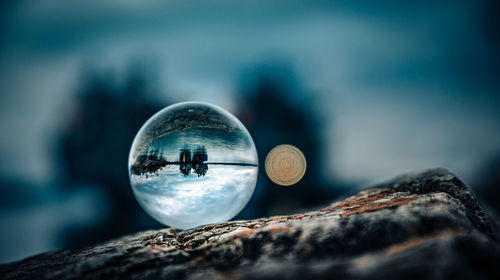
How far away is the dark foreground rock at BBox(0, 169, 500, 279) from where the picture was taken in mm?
1065

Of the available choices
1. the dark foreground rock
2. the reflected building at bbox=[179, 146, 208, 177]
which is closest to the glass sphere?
the reflected building at bbox=[179, 146, 208, 177]

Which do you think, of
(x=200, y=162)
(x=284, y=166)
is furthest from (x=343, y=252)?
(x=284, y=166)

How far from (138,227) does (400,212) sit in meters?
12.9

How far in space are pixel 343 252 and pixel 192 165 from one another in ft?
5.09

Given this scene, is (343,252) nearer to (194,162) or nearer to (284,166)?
(194,162)

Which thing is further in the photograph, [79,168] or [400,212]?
[79,168]

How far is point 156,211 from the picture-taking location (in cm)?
292

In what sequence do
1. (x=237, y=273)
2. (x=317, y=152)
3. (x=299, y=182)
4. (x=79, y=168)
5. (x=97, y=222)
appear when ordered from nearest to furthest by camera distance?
1. (x=237, y=273)
2. (x=97, y=222)
3. (x=79, y=168)
4. (x=299, y=182)
5. (x=317, y=152)

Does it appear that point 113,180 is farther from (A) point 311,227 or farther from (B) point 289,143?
(A) point 311,227

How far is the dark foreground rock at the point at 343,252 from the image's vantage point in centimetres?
107

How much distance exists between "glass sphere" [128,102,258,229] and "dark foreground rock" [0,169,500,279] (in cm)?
55

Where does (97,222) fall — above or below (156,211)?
below

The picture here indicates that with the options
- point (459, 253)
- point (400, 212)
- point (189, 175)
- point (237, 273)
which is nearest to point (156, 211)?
point (189, 175)

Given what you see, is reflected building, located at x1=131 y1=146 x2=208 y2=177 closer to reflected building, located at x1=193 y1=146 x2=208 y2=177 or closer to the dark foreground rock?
reflected building, located at x1=193 y1=146 x2=208 y2=177
